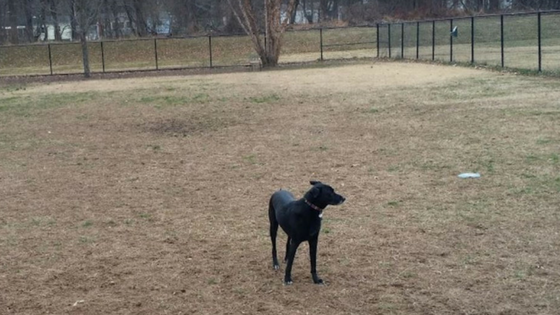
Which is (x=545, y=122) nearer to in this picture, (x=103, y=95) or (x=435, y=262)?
(x=435, y=262)

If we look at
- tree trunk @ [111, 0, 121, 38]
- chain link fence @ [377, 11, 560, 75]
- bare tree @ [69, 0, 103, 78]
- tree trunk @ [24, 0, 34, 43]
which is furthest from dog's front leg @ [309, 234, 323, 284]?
tree trunk @ [111, 0, 121, 38]

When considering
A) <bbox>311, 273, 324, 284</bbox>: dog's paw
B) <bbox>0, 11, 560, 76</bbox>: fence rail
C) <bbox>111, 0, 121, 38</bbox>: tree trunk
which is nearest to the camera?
<bbox>311, 273, 324, 284</bbox>: dog's paw

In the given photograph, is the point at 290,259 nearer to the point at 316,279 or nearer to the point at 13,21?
the point at 316,279

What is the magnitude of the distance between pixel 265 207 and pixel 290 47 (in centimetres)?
3968

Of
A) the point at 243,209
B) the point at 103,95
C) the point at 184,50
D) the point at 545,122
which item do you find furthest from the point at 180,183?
the point at 184,50

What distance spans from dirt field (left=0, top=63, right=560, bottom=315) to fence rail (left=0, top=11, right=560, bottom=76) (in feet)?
69.9

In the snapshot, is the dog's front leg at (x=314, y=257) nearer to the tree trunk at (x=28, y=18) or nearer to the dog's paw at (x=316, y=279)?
the dog's paw at (x=316, y=279)

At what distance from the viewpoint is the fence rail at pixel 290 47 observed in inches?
1491

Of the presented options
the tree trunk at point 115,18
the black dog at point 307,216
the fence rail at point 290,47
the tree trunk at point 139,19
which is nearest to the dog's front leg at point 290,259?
the black dog at point 307,216

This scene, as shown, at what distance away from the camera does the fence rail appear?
3788 cm

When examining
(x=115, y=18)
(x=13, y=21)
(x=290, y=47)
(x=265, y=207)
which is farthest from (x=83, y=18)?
(x=115, y=18)

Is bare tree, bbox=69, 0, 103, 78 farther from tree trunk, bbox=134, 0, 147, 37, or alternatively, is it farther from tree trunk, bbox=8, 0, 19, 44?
tree trunk, bbox=134, 0, 147, 37

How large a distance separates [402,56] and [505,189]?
26.2 meters

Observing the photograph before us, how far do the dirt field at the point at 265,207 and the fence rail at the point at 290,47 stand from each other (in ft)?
69.9
